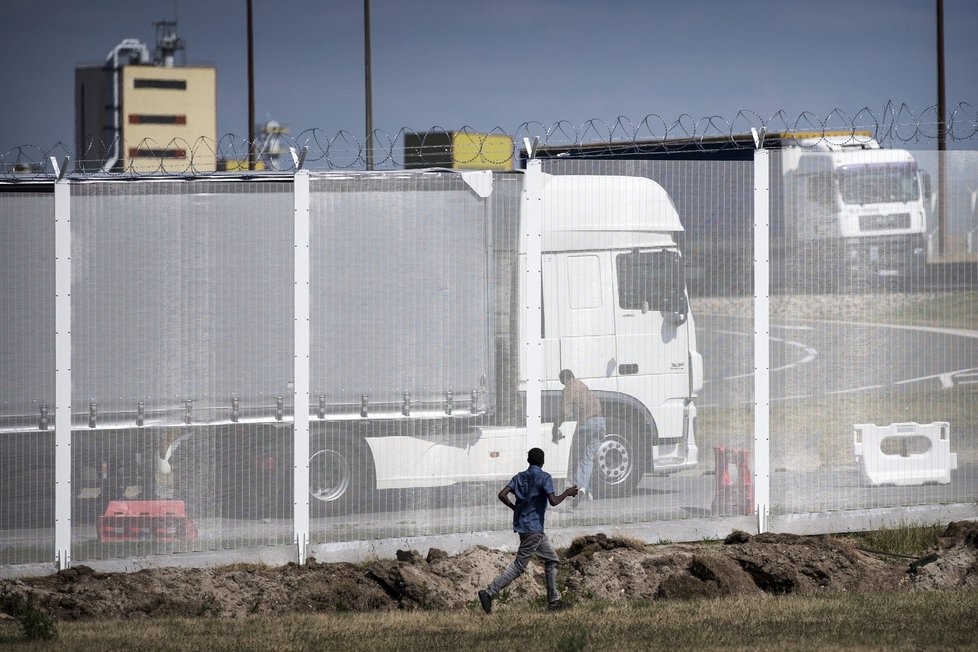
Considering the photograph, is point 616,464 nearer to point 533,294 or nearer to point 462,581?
point 533,294

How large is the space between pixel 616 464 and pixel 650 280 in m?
1.66

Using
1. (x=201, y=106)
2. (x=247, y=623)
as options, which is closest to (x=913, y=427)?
(x=247, y=623)

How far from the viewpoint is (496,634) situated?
7.96 meters

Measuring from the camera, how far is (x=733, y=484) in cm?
1121

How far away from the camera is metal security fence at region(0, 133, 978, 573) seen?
402 inches

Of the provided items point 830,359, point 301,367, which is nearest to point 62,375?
point 301,367

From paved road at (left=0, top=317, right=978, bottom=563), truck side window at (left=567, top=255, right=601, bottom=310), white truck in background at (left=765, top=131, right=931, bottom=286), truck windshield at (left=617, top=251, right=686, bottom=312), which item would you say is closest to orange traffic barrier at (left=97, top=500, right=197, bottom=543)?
paved road at (left=0, top=317, right=978, bottom=563)

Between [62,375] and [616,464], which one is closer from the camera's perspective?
[62,375]

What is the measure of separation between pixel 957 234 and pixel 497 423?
15.4ft

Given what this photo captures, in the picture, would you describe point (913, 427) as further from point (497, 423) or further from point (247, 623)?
point (247, 623)

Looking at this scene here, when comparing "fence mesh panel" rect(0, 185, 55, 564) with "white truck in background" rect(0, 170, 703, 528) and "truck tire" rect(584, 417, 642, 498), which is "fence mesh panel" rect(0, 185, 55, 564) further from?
"truck tire" rect(584, 417, 642, 498)

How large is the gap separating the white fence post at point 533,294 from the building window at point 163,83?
101 metres

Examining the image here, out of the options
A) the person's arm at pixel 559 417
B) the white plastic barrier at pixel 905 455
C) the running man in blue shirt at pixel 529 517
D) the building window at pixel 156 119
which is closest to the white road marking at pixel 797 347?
the white plastic barrier at pixel 905 455

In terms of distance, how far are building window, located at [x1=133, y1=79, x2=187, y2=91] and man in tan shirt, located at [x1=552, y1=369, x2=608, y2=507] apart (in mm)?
101093
